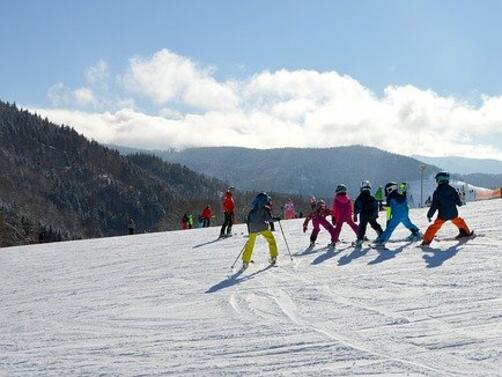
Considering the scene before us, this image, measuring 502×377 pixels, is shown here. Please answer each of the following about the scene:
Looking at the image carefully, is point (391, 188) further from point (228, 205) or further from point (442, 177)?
point (228, 205)

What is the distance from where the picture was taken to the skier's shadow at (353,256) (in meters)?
10.4

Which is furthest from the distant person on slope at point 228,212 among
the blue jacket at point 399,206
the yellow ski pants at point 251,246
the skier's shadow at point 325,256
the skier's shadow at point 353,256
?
the blue jacket at point 399,206

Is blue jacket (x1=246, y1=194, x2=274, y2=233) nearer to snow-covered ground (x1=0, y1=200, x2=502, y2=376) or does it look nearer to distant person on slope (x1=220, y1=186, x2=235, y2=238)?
snow-covered ground (x1=0, y1=200, x2=502, y2=376)

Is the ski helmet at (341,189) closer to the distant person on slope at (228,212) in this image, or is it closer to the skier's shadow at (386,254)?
the skier's shadow at (386,254)

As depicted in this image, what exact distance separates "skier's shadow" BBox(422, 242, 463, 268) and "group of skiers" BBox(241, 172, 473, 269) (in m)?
0.67

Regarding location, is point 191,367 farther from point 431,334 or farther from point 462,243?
point 462,243

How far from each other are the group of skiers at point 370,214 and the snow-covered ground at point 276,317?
1.34 ft

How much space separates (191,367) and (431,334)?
2.50 metres

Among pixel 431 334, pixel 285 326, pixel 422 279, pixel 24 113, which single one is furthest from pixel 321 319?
pixel 24 113

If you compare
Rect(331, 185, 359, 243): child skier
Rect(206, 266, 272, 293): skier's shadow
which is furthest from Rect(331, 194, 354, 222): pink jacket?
Rect(206, 266, 272, 293): skier's shadow

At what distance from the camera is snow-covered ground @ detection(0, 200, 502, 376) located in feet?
17.1

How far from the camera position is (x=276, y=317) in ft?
22.1

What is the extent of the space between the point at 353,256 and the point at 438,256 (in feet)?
5.66

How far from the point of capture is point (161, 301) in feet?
27.5
